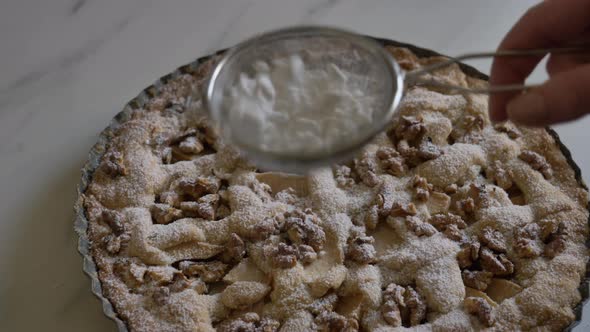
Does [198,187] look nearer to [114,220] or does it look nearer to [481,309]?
[114,220]

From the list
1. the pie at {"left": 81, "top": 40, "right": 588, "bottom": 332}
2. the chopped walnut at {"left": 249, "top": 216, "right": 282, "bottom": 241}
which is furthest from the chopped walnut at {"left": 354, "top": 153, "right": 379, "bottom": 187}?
the chopped walnut at {"left": 249, "top": 216, "right": 282, "bottom": 241}

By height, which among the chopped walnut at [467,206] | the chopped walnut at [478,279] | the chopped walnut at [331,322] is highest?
the chopped walnut at [467,206]

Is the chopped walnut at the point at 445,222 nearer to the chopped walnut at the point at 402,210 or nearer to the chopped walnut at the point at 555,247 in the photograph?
the chopped walnut at the point at 402,210

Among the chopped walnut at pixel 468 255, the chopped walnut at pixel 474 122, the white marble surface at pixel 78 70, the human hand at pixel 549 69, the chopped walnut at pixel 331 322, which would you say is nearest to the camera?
the human hand at pixel 549 69

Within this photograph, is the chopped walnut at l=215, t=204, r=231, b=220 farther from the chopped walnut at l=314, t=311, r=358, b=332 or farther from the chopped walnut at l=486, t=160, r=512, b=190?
the chopped walnut at l=486, t=160, r=512, b=190

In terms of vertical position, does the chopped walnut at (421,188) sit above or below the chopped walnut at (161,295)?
above

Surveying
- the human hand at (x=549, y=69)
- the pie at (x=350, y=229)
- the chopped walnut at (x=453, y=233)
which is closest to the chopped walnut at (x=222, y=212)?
the pie at (x=350, y=229)

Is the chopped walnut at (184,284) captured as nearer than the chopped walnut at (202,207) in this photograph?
Yes
